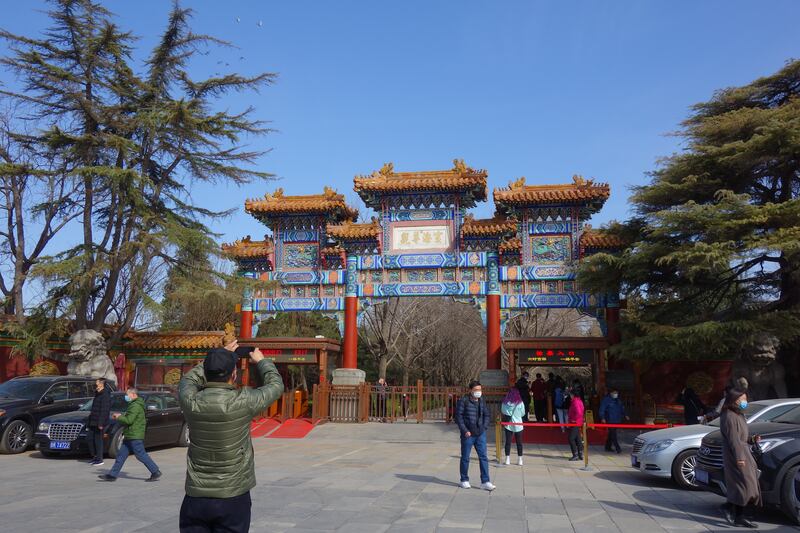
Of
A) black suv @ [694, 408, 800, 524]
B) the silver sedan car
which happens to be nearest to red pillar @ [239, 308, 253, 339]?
the silver sedan car

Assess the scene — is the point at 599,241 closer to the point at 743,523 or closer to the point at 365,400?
the point at 365,400

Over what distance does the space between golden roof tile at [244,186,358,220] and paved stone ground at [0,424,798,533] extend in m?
12.2

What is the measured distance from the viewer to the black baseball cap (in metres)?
3.83

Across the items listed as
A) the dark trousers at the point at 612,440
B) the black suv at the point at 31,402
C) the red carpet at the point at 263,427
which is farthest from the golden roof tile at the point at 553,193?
the black suv at the point at 31,402

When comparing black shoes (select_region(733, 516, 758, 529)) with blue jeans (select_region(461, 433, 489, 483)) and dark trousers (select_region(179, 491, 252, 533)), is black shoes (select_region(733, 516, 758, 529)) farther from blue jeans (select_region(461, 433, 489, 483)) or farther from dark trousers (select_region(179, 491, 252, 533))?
dark trousers (select_region(179, 491, 252, 533))

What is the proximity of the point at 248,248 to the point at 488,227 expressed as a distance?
926 centimetres

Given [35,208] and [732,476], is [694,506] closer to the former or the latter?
[732,476]

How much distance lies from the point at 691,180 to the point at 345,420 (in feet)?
42.7

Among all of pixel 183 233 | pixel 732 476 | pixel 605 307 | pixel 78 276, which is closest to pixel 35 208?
pixel 78 276

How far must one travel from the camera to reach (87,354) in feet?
65.2

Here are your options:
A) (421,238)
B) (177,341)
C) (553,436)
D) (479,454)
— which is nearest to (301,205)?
(421,238)

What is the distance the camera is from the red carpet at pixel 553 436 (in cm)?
1683

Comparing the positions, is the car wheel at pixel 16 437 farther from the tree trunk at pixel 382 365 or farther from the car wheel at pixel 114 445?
the tree trunk at pixel 382 365

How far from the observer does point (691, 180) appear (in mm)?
16797
